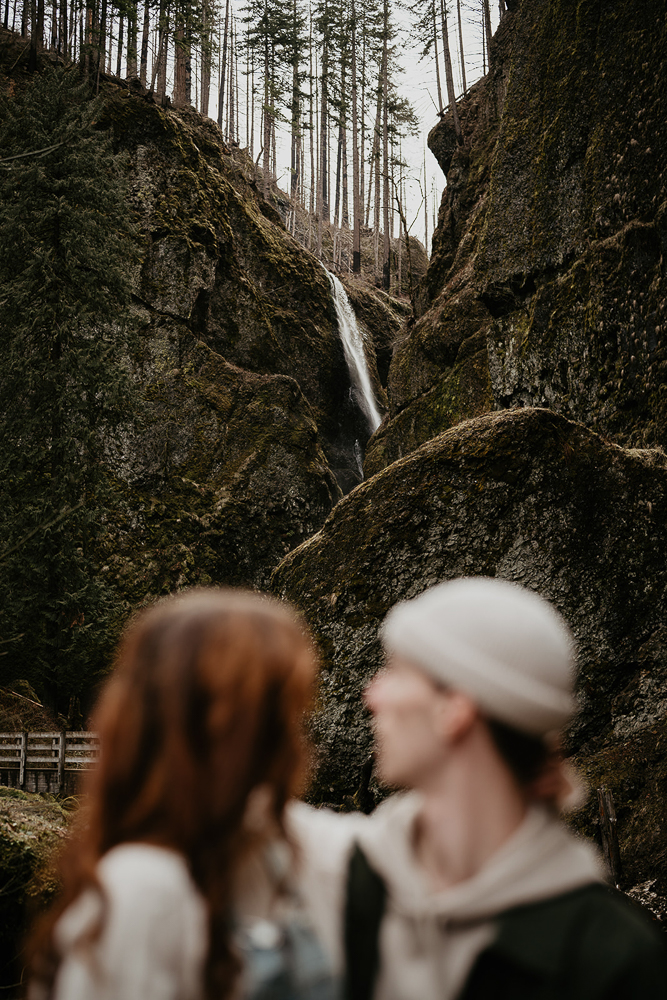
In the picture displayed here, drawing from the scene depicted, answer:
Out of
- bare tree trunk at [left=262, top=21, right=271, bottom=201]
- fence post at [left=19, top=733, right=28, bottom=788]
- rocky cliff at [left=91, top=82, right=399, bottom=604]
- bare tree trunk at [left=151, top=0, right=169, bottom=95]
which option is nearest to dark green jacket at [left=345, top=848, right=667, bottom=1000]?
fence post at [left=19, top=733, right=28, bottom=788]

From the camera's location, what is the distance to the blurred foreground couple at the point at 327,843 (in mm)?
958

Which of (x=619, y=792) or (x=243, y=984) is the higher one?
(x=243, y=984)

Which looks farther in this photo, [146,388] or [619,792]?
[146,388]

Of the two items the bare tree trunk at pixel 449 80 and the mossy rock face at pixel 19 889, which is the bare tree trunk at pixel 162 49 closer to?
the bare tree trunk at pixel 449 80

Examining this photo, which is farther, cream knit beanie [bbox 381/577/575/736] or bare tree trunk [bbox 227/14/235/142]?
bare tree trunk [bbox 227/14/235/142]

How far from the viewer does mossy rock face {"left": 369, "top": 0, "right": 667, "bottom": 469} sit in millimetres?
8852

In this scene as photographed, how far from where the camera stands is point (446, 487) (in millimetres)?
7762

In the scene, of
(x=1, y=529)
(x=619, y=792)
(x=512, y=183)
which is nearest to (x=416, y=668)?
(x=619, y=792)

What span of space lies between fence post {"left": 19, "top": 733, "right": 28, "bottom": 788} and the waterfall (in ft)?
50.8

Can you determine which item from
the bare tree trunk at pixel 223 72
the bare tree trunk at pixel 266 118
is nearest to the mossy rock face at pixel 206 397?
the bare tree trunk at pixel 266 118

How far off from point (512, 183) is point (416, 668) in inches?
490

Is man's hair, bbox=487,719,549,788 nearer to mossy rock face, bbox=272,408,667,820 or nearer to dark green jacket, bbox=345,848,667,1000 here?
dark green jacket, bbox=345,848,667,1000

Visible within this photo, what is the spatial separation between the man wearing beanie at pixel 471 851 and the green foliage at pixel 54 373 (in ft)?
45.6

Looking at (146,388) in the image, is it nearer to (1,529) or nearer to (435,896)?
(1,529)
